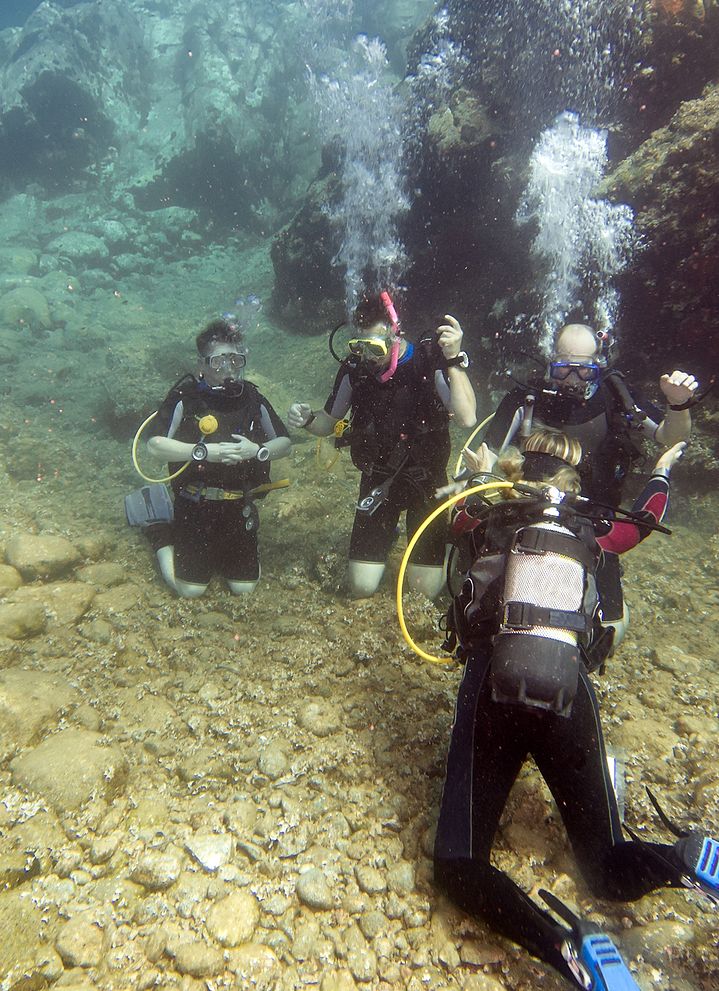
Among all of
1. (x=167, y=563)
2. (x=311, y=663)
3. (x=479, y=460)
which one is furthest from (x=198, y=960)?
(x=167, y=563)

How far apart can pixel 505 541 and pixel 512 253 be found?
6.25 metres

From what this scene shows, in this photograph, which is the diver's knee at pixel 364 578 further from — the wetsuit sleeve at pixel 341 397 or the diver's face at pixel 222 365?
the diver's face at pixel 222 365

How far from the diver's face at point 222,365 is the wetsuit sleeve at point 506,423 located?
7.57 feet

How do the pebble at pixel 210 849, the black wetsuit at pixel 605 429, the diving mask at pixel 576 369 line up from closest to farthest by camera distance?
1. the pebble at pixel 210 849
2. the diving mask at pixel 576 369
3. the black wetsuit at pixel 605 429

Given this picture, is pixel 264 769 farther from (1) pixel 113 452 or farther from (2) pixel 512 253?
(2) pixel 512 253

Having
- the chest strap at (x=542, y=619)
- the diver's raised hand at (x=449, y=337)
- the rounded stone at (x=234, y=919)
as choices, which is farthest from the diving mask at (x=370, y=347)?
the rounded stone at (x=234, y=919)

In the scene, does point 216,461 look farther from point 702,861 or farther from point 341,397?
point 702,861

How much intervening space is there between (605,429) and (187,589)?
3890mm

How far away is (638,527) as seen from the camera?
9.70 feet

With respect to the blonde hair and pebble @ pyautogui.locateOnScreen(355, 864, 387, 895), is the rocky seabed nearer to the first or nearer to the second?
pebble @ pyautogui.locateOnScreen(355, 864, 387, 895)

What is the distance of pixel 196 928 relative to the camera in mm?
2145

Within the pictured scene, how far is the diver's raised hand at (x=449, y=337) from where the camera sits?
3789 millimetres

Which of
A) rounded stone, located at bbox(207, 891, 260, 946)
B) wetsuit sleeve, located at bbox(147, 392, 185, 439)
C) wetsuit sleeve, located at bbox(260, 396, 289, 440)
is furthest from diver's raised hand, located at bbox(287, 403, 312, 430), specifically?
rounded stone, located at bbox(207, 891, 260, 946)

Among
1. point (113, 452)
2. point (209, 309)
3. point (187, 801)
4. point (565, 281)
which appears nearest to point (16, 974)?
point (187, 801)
